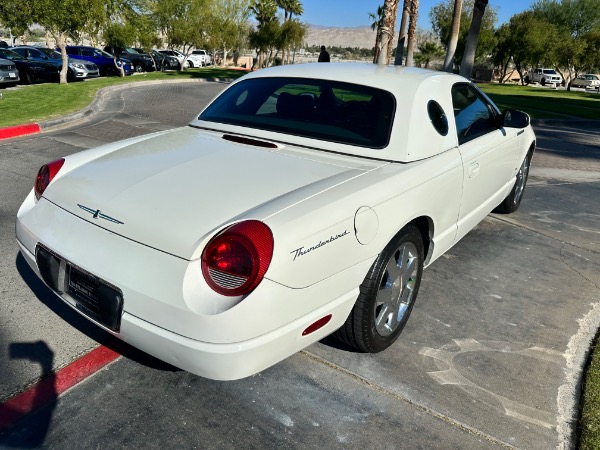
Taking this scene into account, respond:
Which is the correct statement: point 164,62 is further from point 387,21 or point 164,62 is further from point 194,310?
point 194,310

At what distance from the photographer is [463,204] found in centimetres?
371

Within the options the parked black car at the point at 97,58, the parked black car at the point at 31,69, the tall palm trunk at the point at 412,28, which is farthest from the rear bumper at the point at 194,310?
the tall palm trunk at the point at 412,28

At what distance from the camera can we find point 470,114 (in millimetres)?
4012

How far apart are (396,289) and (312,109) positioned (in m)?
1.38

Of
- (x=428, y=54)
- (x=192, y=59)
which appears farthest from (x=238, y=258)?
(x=428, y=54)

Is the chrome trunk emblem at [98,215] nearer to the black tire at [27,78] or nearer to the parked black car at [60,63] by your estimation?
the black tire at [27,78]

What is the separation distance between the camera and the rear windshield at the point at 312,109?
3.23m

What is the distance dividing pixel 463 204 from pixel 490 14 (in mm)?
51064

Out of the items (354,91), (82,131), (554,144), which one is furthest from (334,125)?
(554,144)

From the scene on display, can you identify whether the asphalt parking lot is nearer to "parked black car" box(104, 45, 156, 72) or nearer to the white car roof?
the white car roof

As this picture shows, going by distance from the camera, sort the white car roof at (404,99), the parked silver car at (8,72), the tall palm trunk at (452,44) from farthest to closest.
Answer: the tall palm trunk at (452,44), the parked silver car at (8,72), the white car roof at (404,99)

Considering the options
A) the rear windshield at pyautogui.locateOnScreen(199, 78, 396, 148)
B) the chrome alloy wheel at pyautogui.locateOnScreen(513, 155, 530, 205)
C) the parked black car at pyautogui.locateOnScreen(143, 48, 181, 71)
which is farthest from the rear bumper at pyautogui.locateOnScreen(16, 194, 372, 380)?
the parked black car at pyautogui.locateOnScreen(143, 48, 181, 71)

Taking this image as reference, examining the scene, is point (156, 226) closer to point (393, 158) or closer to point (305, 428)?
point (305, 428)

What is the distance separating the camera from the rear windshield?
10.6ft
